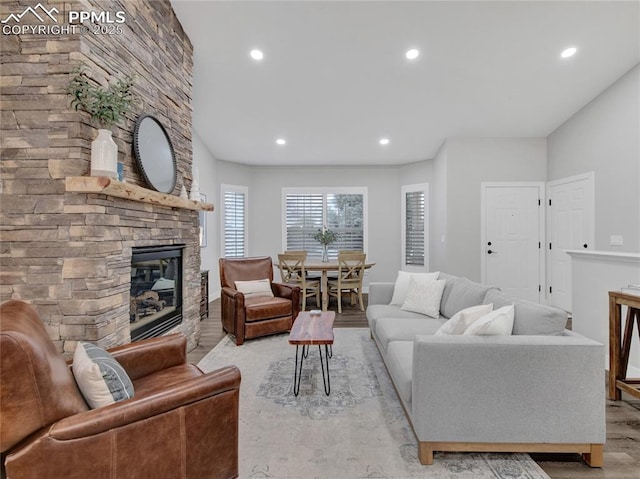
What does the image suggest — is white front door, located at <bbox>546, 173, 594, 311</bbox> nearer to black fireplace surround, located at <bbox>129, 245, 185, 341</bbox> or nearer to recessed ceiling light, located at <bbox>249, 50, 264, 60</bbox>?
recessed ceiling light, located at <bbox>249, 50, 264, 60</bbox>

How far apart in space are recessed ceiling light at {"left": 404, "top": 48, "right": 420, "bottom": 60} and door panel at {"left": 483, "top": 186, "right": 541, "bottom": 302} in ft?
8.68

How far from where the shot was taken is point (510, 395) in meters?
1.66

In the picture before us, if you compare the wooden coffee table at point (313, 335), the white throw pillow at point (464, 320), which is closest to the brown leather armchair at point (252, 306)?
the wooden coffee table at point (313, 335)

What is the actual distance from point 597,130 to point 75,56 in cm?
570

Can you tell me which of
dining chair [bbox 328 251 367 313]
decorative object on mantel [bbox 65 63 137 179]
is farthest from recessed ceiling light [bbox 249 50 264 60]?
dining chair [bbox 328 251 367 313]

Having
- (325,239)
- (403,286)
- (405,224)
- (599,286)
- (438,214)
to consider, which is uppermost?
(438,214)

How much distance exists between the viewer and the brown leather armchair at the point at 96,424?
105 cm

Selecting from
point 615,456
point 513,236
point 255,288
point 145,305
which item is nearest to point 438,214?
point 513,236

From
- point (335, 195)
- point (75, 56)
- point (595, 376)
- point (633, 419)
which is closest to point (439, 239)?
point (335, 195)

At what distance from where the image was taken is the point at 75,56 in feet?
6.36

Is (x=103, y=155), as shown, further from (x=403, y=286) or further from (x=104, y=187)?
(x=403, y=286)

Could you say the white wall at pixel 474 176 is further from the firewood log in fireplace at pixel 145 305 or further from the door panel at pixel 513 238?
the firewood log in fireplace at pixel 145 305

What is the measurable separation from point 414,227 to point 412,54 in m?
3.72

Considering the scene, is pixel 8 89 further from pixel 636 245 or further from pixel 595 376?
pixel 636 245
